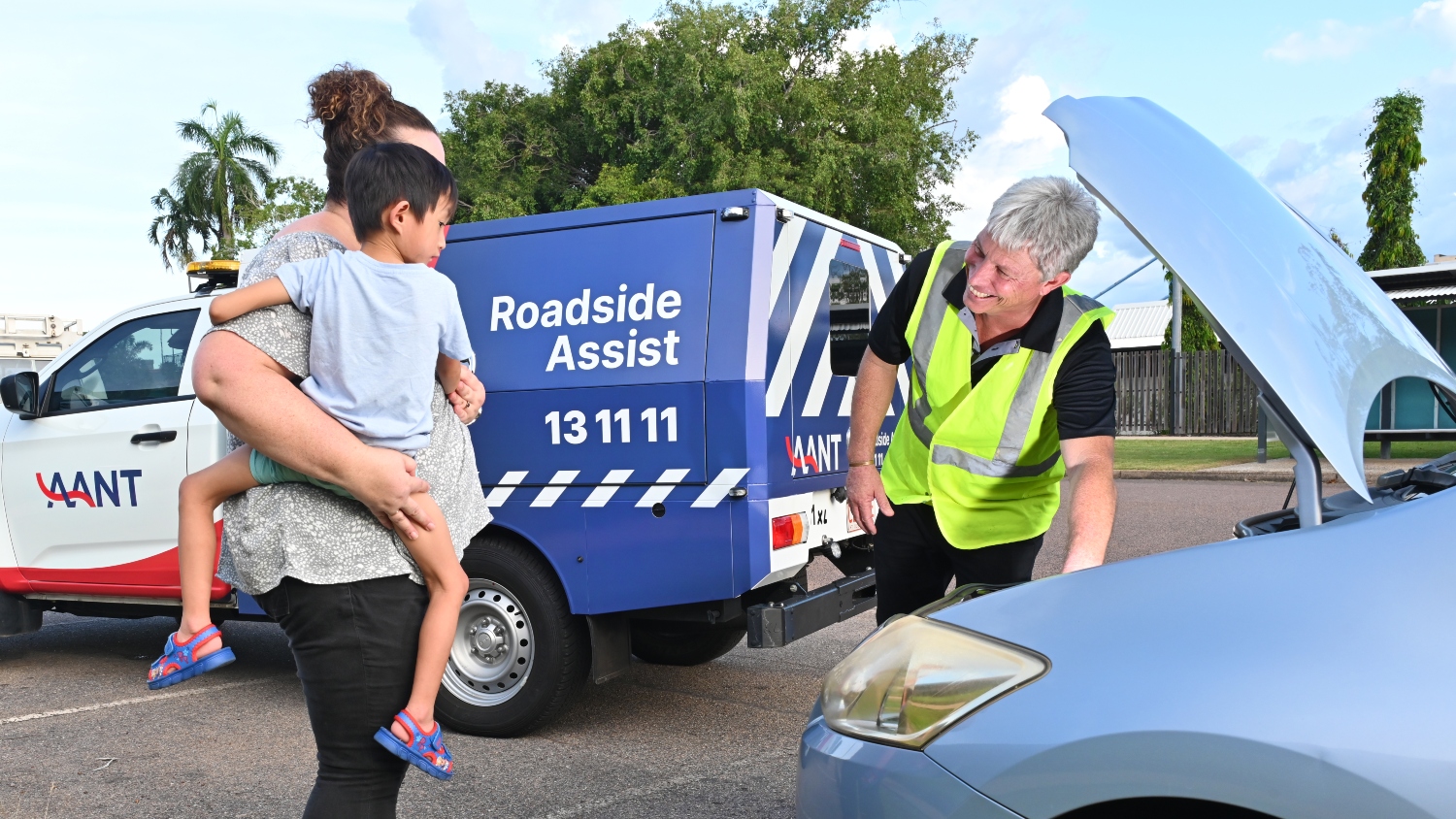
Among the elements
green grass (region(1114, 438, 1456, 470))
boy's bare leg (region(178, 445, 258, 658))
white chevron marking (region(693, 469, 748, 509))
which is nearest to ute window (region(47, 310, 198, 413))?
white chevron marking (region(693, 469, 748, 509))

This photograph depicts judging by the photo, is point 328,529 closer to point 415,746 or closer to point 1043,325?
point 415,746

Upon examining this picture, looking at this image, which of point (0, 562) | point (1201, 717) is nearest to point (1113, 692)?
point (1201, 717)

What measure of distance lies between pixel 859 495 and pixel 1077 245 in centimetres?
91

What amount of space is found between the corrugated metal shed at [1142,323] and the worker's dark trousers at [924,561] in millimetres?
49514

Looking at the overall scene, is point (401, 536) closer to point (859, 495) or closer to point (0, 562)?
point (859, 495)

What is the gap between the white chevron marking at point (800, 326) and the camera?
4152 mm

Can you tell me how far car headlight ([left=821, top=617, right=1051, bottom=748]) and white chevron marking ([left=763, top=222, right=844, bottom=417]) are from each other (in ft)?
7.16

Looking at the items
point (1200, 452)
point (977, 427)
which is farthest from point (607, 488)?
point (1200, 452)

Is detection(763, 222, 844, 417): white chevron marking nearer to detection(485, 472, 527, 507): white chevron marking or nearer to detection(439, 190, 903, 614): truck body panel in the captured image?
detection(439, 190, 903, 614): truck body panel

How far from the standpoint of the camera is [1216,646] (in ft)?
4.91

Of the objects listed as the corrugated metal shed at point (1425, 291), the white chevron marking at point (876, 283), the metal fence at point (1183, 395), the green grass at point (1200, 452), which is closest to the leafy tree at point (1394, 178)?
the metal fence at point (1183, 395)

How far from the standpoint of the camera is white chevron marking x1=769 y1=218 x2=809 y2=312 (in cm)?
420

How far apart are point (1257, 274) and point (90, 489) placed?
544 centimetres

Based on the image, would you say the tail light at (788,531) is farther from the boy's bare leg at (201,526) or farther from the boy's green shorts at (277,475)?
the boy's green shorts at (277,475)
